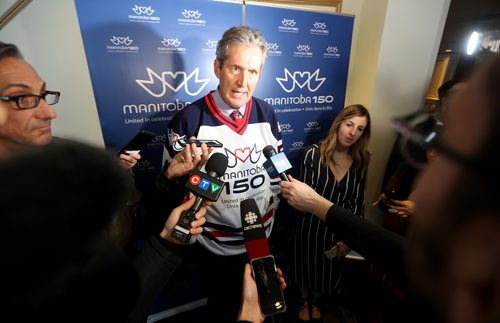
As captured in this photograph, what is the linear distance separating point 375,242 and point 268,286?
52cm

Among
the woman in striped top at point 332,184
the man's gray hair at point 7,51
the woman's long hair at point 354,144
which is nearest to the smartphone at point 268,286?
the woman in striped top at point 332,184

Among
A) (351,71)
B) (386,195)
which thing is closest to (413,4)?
(351,71)

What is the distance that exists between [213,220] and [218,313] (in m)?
0.75

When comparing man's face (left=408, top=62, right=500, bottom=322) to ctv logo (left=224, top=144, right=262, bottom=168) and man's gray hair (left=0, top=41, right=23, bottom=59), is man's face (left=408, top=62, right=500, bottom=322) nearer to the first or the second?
ctv logo (left=224, top=144, right=262, bottom=168)

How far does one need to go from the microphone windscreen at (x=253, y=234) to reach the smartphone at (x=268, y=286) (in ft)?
0.14

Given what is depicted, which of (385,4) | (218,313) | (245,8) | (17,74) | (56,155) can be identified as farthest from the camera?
(385,4)

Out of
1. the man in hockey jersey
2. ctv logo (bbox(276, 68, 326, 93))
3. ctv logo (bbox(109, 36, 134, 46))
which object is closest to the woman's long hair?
the man in hockey jersey

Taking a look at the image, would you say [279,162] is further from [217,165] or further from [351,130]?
[351,130]

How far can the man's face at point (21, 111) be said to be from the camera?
965mm

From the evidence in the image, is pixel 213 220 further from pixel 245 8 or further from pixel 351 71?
pixel 351 71

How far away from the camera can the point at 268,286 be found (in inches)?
40.6

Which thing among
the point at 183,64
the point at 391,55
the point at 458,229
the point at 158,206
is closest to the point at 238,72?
the point at 183,64

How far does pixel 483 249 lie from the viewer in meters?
0.36

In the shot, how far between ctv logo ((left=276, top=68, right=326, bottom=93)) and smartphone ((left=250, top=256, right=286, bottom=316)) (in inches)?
66.2
